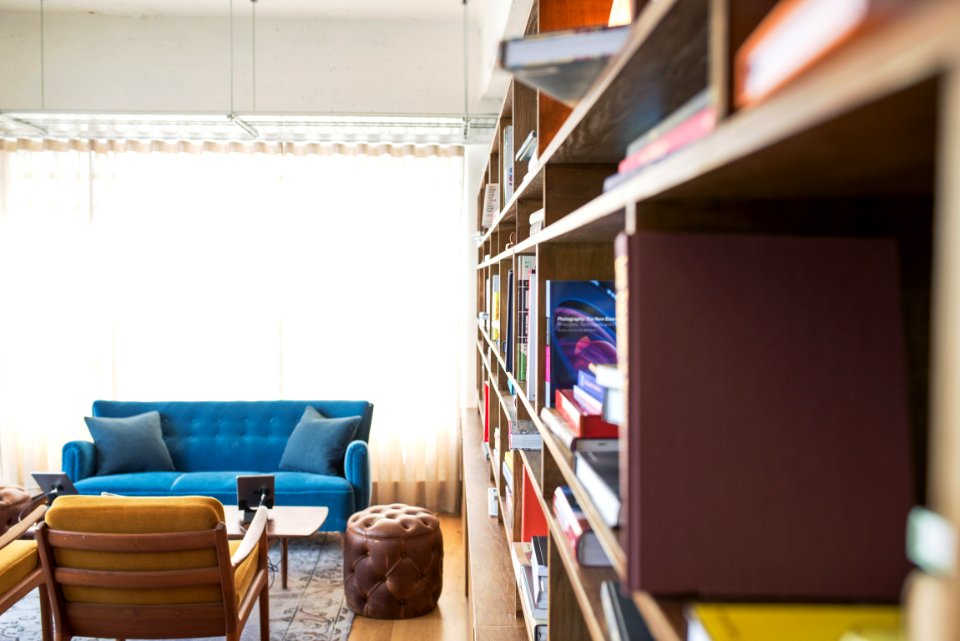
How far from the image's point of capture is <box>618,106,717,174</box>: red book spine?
0.59 m

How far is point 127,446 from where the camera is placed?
15.9 ft

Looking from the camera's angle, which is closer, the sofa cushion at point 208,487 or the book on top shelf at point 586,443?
the book on top shelf at point 586,443

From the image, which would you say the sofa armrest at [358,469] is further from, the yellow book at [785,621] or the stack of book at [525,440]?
the yellow book at [785,621]

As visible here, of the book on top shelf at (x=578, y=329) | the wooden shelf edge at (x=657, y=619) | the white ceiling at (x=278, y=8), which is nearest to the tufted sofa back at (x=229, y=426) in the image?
the white ceiling at (x=278, y=8)

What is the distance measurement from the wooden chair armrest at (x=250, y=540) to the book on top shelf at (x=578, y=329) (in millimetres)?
1861

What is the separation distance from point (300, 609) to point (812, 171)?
3742mm

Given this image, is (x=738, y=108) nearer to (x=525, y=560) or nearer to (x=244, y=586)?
(x=525, y=560)

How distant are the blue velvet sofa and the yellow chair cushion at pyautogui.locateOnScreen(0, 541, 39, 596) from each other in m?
1.24

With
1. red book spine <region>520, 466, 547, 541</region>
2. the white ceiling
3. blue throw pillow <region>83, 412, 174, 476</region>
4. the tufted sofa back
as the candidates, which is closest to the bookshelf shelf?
red book spine <region>520, 466, 547, 541</region>

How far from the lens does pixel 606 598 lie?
33.9 inches

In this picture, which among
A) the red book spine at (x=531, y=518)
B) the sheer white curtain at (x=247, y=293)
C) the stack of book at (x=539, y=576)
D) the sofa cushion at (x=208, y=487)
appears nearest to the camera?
the stack of book at (x=539, y=576)

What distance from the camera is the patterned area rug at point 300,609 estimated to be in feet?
11.3

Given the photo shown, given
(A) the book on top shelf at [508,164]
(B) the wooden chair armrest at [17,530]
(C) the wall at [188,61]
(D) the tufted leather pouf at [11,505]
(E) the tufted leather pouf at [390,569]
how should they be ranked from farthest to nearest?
(C) the wall at [188,61] → (D) the tufted leather pouf at [11,505] → (E) the tufted leather pouf at [390,569] → (B) the wooden chair armrest at [17,530] → (A) the book on top shelf at [508,164]

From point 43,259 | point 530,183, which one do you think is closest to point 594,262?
point 530,183
